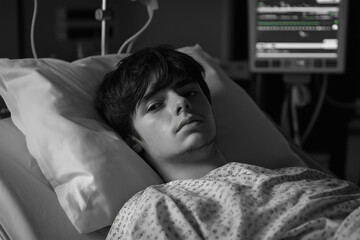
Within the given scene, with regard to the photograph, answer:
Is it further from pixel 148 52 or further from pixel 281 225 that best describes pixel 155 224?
pixel 148 52

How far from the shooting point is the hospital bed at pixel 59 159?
1304 mm

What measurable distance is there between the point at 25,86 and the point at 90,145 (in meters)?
0.23

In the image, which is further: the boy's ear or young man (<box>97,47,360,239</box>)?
the boy's ear

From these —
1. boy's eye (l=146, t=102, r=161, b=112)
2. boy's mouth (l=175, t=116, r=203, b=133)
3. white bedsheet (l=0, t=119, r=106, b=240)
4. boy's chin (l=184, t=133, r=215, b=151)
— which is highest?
boy's eye (l=146, t=102, r=161, b=112)

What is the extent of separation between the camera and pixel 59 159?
139 cm

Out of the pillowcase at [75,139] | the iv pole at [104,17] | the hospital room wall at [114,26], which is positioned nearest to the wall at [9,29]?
the hospital room wall at [114,26]

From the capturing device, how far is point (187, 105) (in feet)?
4.73

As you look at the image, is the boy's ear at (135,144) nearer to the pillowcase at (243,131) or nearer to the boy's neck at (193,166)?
the boy's neck at (193,166)

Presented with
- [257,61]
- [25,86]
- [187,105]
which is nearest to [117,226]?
[187,105]

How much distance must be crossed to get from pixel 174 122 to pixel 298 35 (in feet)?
5.24

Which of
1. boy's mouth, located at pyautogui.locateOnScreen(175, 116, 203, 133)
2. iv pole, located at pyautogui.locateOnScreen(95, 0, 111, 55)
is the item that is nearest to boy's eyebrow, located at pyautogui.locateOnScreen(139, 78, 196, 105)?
boy's mouth, located at pyautogui.locateOnScreen(175, 116, 203, 133)

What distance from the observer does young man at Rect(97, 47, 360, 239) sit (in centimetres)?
120

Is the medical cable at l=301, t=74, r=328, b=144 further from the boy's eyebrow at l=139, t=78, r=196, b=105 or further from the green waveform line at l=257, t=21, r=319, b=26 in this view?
the boy's eyebrow at l=139, t=78, r=196, b=105

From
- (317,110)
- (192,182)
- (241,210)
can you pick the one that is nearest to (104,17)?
(192,182)
